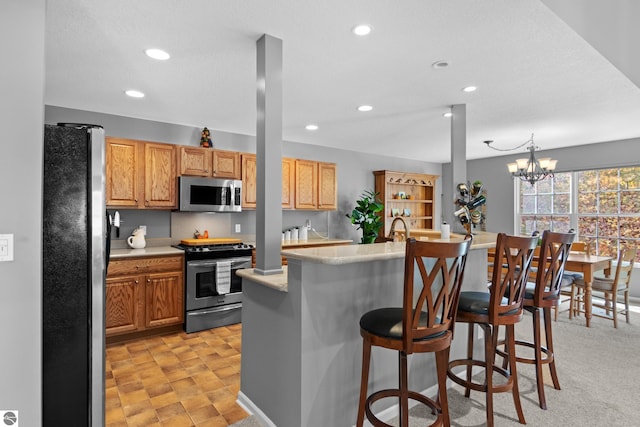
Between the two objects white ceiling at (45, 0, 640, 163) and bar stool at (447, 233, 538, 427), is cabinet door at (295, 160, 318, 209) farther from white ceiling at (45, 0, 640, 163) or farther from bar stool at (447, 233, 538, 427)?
bar stool at (447, 233, 538, 427)

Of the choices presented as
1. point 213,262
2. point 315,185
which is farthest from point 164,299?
point 315,185

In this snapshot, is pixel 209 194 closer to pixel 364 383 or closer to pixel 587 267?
pixel 364 383

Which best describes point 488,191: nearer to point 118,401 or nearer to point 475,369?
point 475,369

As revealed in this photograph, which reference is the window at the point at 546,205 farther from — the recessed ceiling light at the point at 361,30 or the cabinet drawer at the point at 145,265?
the cabinet drawer at the point at 145,265

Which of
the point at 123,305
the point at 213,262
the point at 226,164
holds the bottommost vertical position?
the point at 123,305

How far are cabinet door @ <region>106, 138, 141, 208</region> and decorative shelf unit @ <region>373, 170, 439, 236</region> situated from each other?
13.5 ft

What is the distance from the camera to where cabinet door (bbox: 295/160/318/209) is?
535cm

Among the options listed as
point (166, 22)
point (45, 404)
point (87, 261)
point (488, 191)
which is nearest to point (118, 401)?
point (45, 404)

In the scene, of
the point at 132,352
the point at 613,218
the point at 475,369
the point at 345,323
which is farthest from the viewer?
the point at 613,218

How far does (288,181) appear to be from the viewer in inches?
207

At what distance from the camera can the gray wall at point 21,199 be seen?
4.84 feet

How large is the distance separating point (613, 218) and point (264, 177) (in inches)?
235

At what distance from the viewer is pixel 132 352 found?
3430mm

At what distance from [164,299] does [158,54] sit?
97.4 inches
